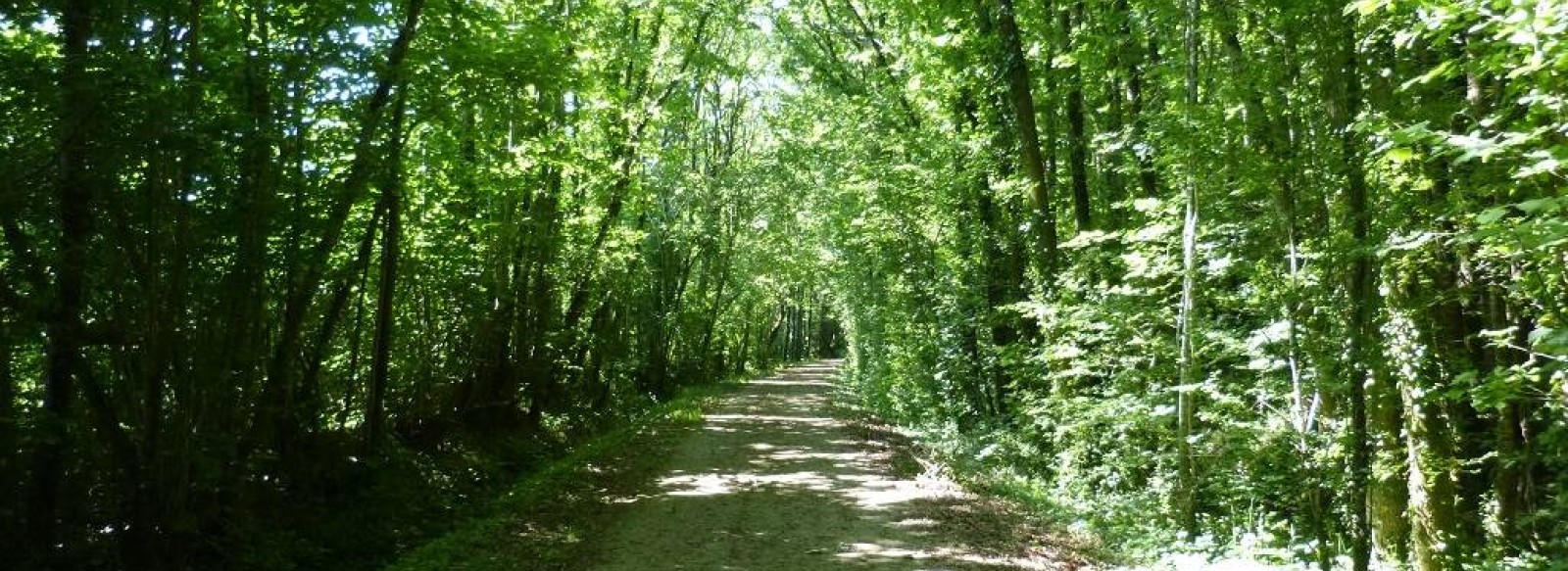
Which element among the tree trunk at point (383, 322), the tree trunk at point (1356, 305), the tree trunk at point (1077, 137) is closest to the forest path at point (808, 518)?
the tree trunk at point (1356, 305)

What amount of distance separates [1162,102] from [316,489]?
10.6 m

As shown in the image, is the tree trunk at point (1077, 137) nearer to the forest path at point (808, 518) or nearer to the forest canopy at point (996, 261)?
the forest canopy at point (996, 261)

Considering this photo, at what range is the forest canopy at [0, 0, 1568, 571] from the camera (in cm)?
533

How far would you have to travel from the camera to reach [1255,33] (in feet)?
23.8

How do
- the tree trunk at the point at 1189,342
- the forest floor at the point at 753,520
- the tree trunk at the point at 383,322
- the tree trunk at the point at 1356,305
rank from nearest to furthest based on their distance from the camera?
the tree trunk at the point at 1356,305 < the tree trunk at the point at 1189,342 < the forest floor at the point at 753,520 < the tree trunk at the point at 383,322

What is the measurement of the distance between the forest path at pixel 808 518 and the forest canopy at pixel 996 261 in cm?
125

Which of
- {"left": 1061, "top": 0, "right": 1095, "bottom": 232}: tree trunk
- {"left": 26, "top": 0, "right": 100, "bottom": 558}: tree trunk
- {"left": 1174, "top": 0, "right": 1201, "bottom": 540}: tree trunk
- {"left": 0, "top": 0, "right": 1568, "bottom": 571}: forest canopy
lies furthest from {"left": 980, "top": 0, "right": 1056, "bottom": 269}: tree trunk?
{"left": 26, "top": 0, "right": 100, "bottom": 558}: tree trunk

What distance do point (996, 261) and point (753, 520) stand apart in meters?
6.77

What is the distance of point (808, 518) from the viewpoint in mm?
9523

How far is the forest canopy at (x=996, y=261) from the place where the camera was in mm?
5332

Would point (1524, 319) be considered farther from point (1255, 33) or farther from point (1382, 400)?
point (1255, 33)

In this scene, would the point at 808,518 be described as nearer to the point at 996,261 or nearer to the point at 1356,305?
the point at 1356,305

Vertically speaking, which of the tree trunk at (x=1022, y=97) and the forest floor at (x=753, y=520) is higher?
the tree trunk at (x=1022, y=97)

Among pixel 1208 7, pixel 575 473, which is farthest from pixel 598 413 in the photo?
pixel 1208 7
